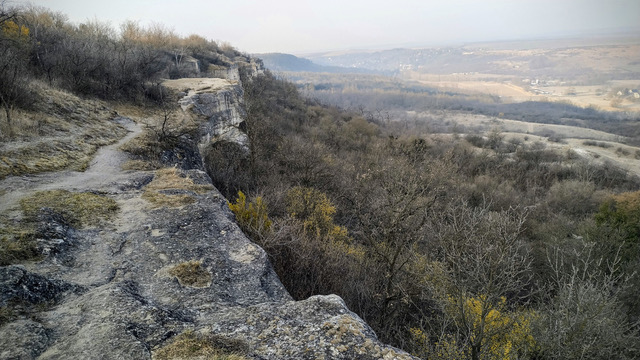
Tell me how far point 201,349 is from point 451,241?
6910mm

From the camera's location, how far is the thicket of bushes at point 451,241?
741cm

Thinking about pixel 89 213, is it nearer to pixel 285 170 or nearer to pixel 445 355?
pixel 445 355

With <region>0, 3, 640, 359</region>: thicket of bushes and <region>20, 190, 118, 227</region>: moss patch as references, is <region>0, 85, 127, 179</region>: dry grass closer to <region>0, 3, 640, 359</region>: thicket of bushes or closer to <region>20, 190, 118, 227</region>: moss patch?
<region>0, 3, 640, 359</region>: thicket of bushes

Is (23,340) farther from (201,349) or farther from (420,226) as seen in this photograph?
(420,226)

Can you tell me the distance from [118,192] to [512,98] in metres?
158

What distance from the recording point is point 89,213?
20.1 feet

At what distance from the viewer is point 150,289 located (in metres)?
4.50

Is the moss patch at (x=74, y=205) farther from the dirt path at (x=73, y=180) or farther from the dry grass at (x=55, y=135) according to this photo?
the dry grass at (x=55, y=135)

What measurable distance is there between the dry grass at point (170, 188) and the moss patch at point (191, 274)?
2132mm

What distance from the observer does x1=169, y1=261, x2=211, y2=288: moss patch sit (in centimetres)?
471

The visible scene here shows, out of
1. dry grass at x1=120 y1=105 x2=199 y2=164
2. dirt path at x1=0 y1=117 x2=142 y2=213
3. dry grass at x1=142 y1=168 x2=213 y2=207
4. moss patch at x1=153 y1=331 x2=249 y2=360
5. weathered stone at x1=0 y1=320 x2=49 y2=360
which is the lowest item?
moss patch at x1=153 y1=331 x2=249 y2=360

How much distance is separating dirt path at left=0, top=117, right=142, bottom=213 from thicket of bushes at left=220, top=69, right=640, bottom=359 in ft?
11.1

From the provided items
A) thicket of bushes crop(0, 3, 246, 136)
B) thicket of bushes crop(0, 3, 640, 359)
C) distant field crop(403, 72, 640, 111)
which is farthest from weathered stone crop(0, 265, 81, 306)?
distant field crop(403, 72, 640, 111)

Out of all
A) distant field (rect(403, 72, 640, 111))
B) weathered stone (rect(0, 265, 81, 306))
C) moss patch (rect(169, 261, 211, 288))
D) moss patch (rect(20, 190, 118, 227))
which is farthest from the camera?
distant field (rect(403, 72, 640, 111))
